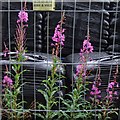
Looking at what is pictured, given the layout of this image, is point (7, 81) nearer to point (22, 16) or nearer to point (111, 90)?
point (22, 16)

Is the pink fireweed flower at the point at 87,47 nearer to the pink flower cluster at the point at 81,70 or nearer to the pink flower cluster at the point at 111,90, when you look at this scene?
the pink flower cluster at the point at 81,70

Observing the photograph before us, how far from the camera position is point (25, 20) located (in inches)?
84.0

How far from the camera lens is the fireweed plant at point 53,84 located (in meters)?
2.15

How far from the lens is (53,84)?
2172 mm

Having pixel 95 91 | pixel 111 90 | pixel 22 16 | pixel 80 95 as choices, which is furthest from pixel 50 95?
pixel 22 16

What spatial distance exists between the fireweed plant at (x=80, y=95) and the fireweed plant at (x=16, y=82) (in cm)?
29

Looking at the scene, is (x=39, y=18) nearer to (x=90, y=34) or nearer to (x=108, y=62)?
(x=90, y=34)

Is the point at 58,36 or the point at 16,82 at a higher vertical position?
the point at 58,36

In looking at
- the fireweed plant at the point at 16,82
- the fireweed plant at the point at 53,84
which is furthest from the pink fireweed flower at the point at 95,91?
the fireweed plant at the point at 16,82

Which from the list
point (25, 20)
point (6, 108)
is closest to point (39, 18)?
point (25, 20)

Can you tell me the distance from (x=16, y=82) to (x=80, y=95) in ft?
1.37

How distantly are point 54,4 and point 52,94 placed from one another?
1.84 feet

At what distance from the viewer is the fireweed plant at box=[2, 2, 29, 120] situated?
213 centimetres

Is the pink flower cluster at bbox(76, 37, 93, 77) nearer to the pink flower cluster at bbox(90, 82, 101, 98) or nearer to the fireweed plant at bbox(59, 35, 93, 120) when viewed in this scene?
the fireweed plant at bbox(59, 35, 93, 120)
